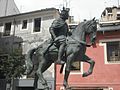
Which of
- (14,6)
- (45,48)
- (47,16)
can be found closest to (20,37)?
(47,16)

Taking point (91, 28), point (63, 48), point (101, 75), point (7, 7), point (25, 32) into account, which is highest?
point (7, 7)

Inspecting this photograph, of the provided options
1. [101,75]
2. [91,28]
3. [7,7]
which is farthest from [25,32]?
→ [91,28]

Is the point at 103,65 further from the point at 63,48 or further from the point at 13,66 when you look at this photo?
the point at 63,48

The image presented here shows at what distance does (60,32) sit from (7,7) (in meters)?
21.9

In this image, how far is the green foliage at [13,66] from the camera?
20.5 meters

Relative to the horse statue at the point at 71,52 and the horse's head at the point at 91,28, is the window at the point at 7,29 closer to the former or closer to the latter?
the horse statue at the point at 71,52

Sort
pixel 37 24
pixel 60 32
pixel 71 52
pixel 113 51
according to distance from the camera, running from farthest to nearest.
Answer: pixel 37 24
pixel 113 51
pixel 60 32
pixel 71 52

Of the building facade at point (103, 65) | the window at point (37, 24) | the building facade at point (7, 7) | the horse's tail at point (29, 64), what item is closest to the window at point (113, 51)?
the building facade at point (103, 65)

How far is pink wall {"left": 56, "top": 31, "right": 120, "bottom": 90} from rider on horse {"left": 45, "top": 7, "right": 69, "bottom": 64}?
12854 mm

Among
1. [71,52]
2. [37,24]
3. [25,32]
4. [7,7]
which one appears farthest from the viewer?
[7,7]

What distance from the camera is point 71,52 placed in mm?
7750

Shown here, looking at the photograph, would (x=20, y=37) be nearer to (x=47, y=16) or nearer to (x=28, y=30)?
(x=28, y=30)

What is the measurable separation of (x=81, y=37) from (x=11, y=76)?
13.9 metres

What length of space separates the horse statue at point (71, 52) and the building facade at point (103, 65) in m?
12.4
